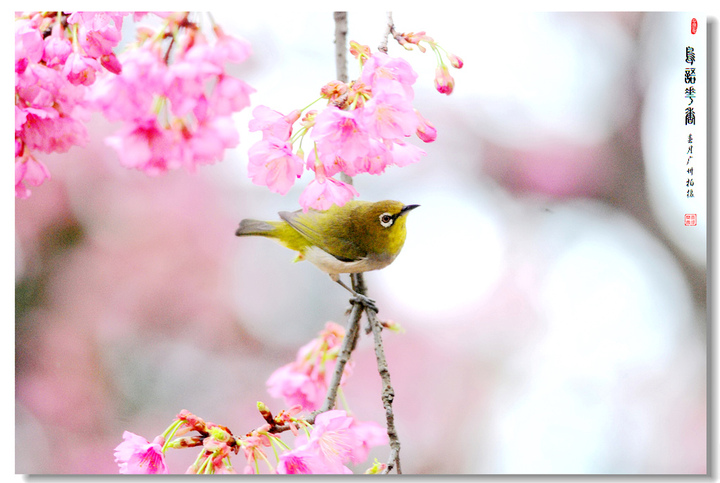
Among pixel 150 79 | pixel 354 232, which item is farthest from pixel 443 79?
pixel 150 79

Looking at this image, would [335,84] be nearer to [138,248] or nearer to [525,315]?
[525,315]

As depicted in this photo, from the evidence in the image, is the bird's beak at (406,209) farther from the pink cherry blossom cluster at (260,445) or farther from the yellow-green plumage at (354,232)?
the pink cherry blossom cluster at (260,445)

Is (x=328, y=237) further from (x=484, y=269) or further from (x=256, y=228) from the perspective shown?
(x=484, y=269)

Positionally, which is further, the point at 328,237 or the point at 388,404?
the point at 328,237

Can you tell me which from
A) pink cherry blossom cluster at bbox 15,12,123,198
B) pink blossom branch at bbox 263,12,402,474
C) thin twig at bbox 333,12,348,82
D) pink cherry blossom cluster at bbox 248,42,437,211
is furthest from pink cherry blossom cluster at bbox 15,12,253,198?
thin twig at bbox 333,12,348,82

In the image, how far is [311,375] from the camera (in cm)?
152

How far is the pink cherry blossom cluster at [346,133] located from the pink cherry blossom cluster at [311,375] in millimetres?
470

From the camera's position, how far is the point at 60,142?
1.34 meters

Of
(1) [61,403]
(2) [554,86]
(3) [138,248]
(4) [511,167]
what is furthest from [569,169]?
(1) [61,403]

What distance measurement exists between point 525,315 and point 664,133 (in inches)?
25.9

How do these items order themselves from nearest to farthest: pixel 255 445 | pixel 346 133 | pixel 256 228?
1. pixel 346 133
2. pixel 255 445
3. pixel 256 228

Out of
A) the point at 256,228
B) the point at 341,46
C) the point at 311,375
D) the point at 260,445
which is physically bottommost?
the point at 260,445

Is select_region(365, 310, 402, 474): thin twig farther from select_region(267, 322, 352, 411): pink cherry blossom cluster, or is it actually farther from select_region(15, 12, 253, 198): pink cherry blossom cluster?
select_region(15, 12, 253, 198): pink cherry blossom cluster

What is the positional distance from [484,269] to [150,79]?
1.13 meters
